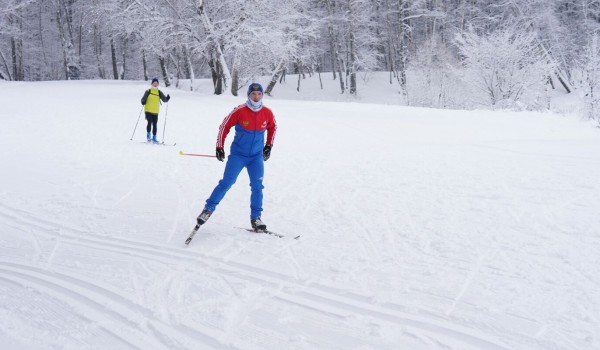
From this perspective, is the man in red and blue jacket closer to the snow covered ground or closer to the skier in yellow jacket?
the snow covered ground

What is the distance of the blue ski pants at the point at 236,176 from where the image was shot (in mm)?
4820

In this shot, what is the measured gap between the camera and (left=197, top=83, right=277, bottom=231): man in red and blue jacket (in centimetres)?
471

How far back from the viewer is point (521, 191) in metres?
6.36

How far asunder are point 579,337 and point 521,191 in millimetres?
3899

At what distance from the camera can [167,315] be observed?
318 centimetres

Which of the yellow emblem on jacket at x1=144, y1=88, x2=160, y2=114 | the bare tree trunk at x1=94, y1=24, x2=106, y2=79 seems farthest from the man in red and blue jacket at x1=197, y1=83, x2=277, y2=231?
the bare tree trunk at x1=94, y1=24, x2=106, y2=79

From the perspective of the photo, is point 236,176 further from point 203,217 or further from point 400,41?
point 400,41

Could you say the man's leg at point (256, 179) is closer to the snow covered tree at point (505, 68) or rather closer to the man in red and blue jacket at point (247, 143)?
the man in red and blue jacket at point (247, 143)

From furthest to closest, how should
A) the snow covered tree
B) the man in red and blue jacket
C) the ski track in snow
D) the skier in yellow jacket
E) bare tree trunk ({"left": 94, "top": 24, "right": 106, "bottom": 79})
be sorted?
1. bare tree trunk ({"left": 94, "top": 24, "right": 106, "bottom": 79})
2. the snow covered tree
3. the skier in yellow jacket
4. the man in red and blue jacket
5. the ski track in snow

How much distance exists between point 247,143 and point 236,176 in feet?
1.36

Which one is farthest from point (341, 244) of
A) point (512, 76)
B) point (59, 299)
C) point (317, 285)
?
point (512, 76)

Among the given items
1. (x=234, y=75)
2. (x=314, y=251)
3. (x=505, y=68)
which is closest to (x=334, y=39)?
(x=234, y=75)

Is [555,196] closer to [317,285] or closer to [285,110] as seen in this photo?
[317,285]

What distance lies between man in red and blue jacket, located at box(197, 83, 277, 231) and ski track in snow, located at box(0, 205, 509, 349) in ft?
2.73
